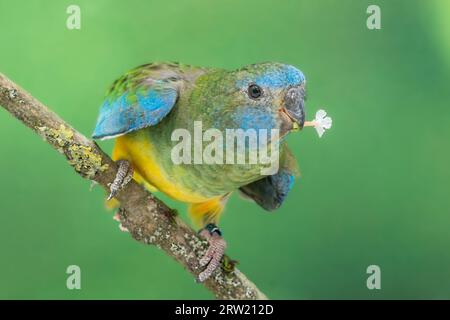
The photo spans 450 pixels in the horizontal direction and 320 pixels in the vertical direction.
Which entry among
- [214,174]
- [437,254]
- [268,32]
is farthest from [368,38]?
[214,174]

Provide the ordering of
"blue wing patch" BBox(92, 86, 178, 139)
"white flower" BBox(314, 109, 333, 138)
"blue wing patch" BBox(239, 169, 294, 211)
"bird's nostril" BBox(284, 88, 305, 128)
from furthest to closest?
1. "blue wing patch" BBox(239, 169, 294, 211)
2. "blue wing patch" BBox(92, 86, 178, 139)
3. "white flower" BBox(314, 109, 333, 138)
4. "bird's nostril" BBox(284, 88, 305, 128)

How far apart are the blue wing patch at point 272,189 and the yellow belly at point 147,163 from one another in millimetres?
320

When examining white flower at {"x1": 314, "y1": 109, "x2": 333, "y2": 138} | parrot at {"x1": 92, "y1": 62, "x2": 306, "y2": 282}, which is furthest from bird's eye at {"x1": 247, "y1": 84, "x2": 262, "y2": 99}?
white flower at {"x1": 314, "y1": 109, "x2": 333, "y2": 138}

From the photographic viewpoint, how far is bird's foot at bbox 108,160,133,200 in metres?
2.02

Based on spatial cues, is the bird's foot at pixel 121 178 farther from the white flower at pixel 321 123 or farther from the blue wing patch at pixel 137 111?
the white flower at pixel 321 123

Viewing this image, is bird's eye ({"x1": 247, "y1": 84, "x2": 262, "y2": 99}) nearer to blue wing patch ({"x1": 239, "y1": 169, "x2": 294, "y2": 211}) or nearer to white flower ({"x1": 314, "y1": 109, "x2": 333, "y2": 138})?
white flower ({"x1": 314, "y1": 109, "x2": 333, "y2": 138})

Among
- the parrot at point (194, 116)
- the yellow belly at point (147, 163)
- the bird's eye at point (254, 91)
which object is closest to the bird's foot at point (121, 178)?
the parrot at point (194, 116)

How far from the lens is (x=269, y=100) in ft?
6.20

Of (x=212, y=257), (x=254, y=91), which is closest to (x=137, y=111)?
(x=254, y=91)

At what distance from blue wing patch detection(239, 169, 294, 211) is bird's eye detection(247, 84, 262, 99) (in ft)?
1.91

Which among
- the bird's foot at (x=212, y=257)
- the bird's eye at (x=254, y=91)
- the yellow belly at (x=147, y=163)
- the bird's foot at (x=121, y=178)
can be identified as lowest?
the bird's foot at (x=212, y=257)

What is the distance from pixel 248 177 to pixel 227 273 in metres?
0.34

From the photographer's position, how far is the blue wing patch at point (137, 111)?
2096 millimetres

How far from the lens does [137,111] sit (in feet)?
6.92
